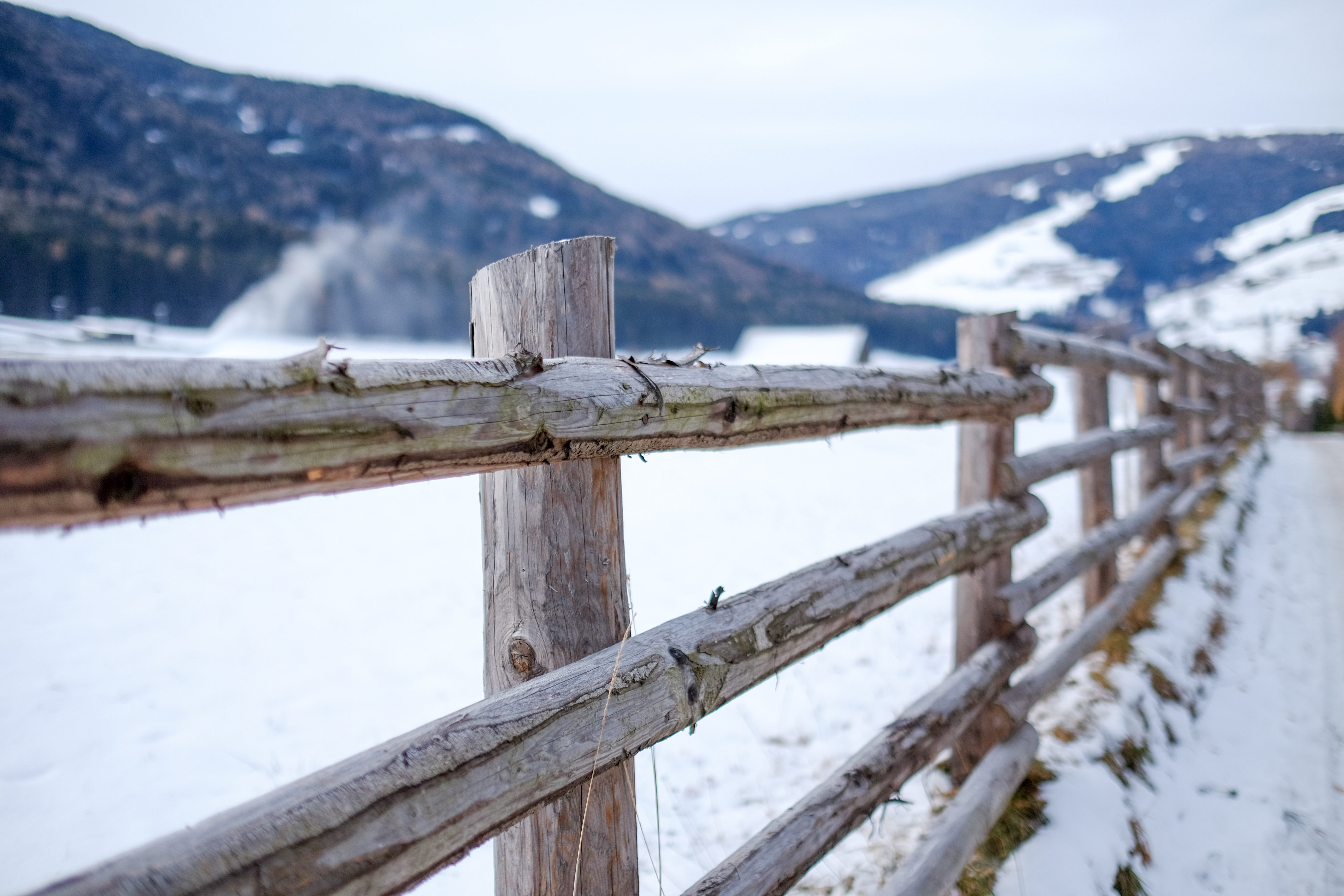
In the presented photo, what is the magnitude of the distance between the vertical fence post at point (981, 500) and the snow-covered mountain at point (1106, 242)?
24.8 metres

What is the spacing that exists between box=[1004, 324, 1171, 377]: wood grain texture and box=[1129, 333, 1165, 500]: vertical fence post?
0.42m

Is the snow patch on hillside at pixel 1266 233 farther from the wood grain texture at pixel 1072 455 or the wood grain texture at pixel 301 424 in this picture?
the wood grain texture at pixel 301 424

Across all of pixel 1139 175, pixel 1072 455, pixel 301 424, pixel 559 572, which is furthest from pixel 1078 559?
pixel 1139 175

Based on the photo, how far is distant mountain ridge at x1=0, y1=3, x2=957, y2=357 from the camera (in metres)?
27.0

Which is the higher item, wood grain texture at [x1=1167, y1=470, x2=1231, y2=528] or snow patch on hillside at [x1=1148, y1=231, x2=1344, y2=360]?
snow patch on hillside at [x1=1148, y1=231, x2=1344, y2=360]

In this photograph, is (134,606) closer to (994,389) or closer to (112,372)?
(112,372)

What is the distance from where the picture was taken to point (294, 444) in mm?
843

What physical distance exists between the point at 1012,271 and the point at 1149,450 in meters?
101

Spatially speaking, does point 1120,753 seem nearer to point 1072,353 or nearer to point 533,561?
point 1072,353

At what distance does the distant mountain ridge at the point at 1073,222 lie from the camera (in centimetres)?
5469

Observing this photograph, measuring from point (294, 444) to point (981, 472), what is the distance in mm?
2611

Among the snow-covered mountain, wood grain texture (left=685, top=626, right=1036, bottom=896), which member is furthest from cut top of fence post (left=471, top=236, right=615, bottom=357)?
the snow-covered mountain

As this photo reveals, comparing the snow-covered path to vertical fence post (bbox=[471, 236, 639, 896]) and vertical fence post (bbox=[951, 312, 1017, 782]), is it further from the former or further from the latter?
vertical fence post (bbox=[471, 236, 639, 896])

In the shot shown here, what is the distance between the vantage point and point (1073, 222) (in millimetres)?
89062
